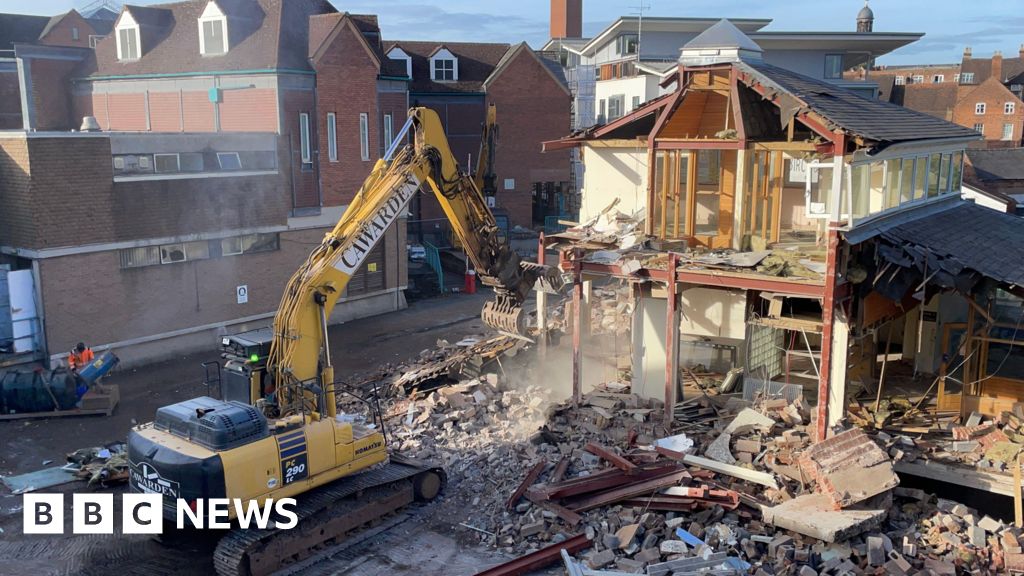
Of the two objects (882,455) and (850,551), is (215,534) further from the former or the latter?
(882,455)

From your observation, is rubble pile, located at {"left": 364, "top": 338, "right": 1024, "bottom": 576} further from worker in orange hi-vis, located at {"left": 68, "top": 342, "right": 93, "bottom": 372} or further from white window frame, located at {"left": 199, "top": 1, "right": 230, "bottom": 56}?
white window frame, located at {"left": 199, "top": 1, "right": 230, "bottom": 56}

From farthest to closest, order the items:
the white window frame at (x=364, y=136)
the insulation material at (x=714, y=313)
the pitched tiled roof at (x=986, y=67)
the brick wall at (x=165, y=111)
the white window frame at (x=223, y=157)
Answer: the pitched tiled roof at (x=986, y=67) → the brick wall at (x=165, y=111) → the white window frame at (x=364, y=136) → the white window frame at (x=223, y=157) → the insulation material at (x=714, y=313)

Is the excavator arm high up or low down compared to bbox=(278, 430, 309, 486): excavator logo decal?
up

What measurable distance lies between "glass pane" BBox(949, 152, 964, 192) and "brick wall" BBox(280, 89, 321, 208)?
19012 mm

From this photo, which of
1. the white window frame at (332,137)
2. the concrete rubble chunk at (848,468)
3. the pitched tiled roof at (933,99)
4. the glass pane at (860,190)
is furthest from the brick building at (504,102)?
the pitched tiled roof at (933,99)

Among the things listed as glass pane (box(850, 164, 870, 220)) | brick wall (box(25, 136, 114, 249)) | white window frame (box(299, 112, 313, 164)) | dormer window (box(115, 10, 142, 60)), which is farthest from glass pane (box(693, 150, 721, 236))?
dormer window (box(115, 10, 142, 60))

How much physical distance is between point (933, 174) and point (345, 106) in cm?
1847

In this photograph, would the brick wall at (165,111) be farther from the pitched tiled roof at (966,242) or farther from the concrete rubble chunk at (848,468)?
the concrete rubble chunk at (848,468)

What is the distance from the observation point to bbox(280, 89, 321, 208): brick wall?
27906 millimetres

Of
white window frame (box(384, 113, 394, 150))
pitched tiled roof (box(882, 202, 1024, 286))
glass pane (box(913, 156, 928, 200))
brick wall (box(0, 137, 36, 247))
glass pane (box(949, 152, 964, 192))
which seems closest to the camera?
pitched tiled roof (box(882, 202, 1024, 286))

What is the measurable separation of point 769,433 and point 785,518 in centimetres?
290

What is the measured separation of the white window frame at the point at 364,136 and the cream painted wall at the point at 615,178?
9.99m

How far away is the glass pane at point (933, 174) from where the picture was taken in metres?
19.7

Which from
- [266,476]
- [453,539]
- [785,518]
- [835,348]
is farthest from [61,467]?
[835,348]
